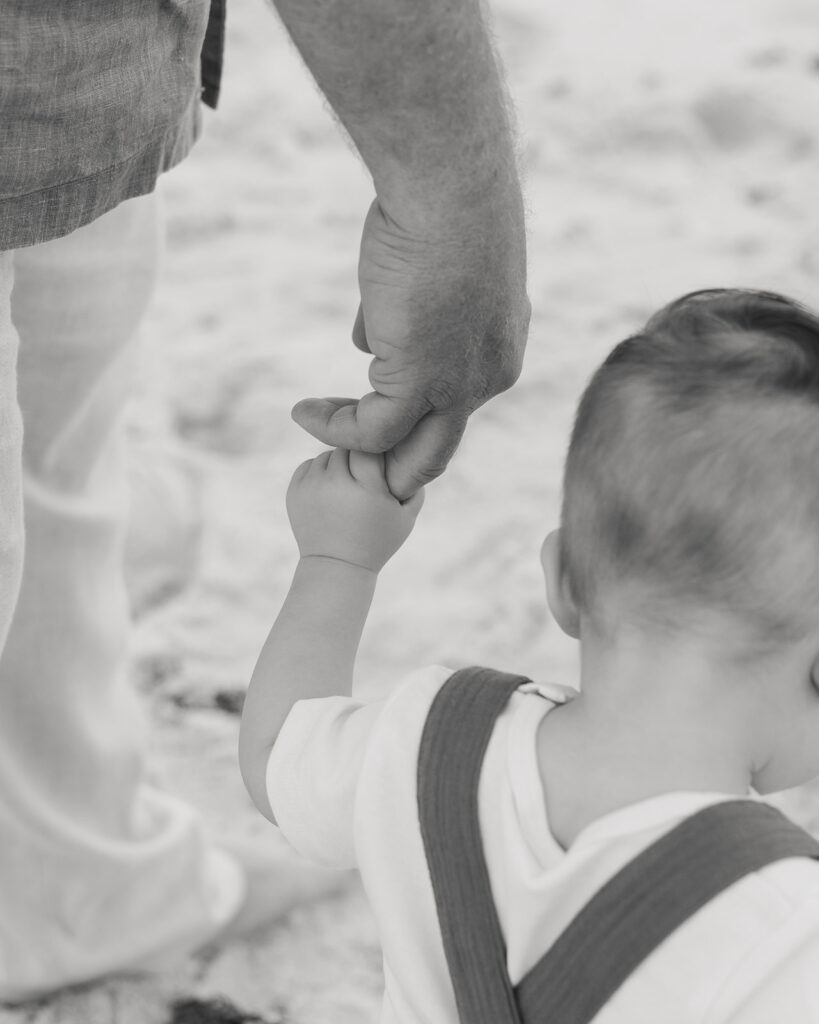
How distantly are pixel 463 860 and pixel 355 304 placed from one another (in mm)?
2343

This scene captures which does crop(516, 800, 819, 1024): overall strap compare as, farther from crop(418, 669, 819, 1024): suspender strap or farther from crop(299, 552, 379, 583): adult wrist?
crop(299, 552, 379, 583): adult wrist

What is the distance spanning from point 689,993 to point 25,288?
2.85 feet

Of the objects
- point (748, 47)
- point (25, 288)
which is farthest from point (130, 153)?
point (748, 47)

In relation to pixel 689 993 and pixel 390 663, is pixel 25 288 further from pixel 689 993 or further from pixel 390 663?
pixel 390 663

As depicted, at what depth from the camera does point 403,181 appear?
3.13 feet

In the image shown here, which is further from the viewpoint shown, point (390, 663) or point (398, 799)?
point (390, 663)

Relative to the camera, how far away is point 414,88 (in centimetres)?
91

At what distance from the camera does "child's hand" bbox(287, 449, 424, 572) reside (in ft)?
3.57

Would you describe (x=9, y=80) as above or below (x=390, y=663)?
above

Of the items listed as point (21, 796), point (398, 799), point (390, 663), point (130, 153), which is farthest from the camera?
point (390, 663)

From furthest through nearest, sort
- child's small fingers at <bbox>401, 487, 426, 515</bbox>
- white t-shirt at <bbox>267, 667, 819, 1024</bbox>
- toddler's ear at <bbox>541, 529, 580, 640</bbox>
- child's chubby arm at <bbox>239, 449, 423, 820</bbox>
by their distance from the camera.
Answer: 1. child's small fingers at <bbox>401, 487, 426, 515</bbox>
2. child's chubby arm at <bbox>239, 449, 423, 820</bbox>
3. toddler's ear at <bbox>541, 529, 580, 640</bbox>
4. white t-shirt at <bbox>267, 667, 819, 1024</bbox>

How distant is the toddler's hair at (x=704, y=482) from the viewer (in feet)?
2.73

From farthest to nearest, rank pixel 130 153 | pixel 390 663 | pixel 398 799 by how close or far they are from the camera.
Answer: pixel 390 663
pixel 130 153
pixel 398 799

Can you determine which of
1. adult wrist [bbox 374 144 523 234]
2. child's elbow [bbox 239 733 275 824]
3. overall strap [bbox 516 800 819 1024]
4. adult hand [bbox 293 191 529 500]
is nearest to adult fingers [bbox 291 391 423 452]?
adult hand [bbox 293 191 529 500]
